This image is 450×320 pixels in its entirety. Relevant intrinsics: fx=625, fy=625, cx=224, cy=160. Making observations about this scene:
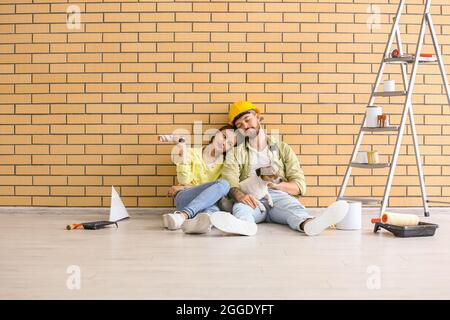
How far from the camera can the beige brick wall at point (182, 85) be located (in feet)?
15.3

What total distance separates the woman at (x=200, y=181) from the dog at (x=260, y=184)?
0.42 feet

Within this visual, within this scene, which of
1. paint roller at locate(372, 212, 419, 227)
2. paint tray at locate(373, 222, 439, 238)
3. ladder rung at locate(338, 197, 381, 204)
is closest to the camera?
paint tray at locate(373, 222, 439, 238)

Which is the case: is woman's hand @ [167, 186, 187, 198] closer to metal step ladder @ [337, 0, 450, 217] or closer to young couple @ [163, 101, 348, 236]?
young couple @ [163, 101, 348, 236]

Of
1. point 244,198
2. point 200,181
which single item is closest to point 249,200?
point 244,198

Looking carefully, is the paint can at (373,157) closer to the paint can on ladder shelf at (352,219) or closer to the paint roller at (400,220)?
the paint can on ladder shelf at (352,219)

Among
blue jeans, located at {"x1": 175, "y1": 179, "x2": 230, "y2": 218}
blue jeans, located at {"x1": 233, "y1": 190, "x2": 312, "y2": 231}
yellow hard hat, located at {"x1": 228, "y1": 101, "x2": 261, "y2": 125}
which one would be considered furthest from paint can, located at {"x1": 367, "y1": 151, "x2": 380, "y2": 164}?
blue jeans, located at {"x1": 175, "y1": 179, "x2": 230, "y2": 218}

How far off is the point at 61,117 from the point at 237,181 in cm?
147

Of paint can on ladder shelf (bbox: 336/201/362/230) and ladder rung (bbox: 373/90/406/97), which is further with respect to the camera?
ladder rung (bbox: 373/90/406/97)

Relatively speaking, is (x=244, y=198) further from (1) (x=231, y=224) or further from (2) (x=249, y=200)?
(1) (x=231, y=224)

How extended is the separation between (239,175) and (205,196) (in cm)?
40

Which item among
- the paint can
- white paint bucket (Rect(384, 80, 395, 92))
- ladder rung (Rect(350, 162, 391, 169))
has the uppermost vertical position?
white paint bucket (Rect(384, 80, 395, 92))

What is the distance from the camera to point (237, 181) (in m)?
4.25

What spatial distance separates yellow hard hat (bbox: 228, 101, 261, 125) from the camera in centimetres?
436

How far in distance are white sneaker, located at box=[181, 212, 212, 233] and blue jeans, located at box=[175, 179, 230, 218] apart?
30 cm
